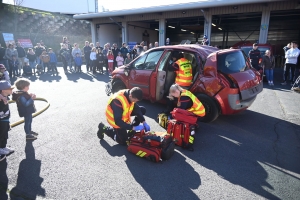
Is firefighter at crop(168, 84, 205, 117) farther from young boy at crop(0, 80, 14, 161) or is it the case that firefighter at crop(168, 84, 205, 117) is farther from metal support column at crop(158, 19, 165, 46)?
metal support column at crop(158, 19, 165, 46)

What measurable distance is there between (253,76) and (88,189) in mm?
4081

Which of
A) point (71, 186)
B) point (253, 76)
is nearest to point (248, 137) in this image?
point (253, 76)

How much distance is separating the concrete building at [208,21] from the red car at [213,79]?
9351mm

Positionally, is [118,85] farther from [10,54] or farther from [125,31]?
[125,31]

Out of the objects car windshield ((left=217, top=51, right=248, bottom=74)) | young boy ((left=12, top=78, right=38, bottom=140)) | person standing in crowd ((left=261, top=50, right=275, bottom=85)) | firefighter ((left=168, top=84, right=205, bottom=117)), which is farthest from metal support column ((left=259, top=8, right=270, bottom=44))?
young boy ((left=12, top=78, right=38, bottom=140))

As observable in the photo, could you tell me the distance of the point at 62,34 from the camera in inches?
950

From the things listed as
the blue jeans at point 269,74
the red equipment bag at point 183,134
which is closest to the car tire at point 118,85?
the red equipment bag at point 183,134

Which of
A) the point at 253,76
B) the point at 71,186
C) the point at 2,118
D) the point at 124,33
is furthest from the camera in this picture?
the point at 124,33

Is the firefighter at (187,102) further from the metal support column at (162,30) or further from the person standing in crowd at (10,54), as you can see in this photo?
the metal support column at (162,30)

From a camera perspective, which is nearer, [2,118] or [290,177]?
[290,177]

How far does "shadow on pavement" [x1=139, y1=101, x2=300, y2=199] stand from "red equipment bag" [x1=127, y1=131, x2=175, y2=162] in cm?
42

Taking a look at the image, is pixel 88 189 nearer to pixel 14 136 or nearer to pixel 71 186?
pixel 71 186

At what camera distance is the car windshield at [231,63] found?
4363mm

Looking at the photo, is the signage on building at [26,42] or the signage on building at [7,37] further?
the signage on building at [26,42]
